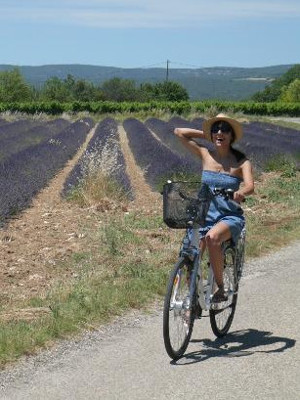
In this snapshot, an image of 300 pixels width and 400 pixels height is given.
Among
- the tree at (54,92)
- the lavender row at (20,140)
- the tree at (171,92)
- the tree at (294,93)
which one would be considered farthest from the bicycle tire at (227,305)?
the tree at (294,93)

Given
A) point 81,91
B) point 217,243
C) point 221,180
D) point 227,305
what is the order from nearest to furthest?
point 217,243 → point 221,180 → point 227,305 → point 81,91

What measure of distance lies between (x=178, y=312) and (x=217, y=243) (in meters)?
0.53

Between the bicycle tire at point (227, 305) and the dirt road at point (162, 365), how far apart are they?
0.29 ft

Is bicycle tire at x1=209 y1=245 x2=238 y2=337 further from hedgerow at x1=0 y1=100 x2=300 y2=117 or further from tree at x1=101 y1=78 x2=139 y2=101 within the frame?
tree at x1=101 y1=78 x2=139 y2=101

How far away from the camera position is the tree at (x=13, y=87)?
101562 mm

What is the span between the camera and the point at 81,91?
139625mm

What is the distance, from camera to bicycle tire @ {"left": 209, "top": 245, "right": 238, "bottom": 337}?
5.89m

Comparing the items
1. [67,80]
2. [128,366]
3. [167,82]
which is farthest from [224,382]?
[67,80]

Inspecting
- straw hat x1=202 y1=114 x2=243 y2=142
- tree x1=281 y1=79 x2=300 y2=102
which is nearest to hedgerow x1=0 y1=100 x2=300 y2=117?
tree x1=281 y1=79 x2=300 y2=102

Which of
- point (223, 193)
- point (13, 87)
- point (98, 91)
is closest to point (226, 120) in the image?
point (223, 193)

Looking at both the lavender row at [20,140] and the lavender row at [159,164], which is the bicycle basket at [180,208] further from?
the lavender row at [20,140]

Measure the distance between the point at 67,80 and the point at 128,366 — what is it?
140594mm

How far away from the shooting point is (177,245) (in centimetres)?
968

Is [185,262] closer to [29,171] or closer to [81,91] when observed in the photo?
[29,171]
